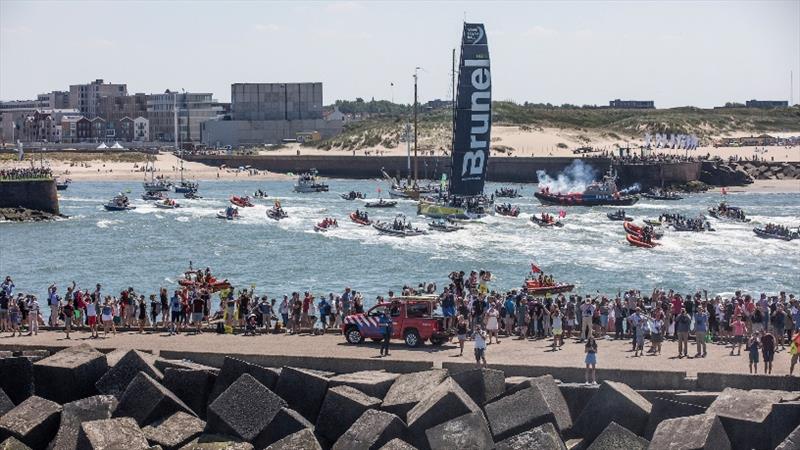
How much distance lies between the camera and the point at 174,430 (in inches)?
833

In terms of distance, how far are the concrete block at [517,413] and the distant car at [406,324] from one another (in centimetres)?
545

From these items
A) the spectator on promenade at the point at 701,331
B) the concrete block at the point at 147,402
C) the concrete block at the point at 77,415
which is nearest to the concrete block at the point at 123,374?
the concrete block at the point at 77,415

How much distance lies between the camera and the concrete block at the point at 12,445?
68.2 ft

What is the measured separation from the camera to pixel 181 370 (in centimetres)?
2273

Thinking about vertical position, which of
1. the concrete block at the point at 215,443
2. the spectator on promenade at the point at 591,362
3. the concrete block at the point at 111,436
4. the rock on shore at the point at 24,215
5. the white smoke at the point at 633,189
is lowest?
the rock on shore at the point at 24,215

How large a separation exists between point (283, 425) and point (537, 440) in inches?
164

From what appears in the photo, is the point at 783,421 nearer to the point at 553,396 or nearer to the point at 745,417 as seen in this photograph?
the point at 745,417

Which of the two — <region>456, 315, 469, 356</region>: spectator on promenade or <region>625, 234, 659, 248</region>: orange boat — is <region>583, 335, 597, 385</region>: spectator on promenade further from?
<region>625, 234, 659, 248</region>: orange boat

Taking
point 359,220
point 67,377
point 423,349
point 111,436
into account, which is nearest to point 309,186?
point 359,220

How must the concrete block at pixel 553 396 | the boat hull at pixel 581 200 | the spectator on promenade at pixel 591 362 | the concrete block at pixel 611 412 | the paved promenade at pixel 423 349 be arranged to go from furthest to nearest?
the boat hull at pixel 581 200, the paved promenade at pixel 423 349, the spectator on promenade at pixel 591 362, the concrete block at pixel 553 396, the concrete block at pixel 611 412

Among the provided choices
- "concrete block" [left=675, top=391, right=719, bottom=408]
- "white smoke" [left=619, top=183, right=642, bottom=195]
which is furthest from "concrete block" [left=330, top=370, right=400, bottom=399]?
"white smoke" [left=619, top=183, right=642, bottom=195]

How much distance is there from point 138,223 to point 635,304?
6464cm

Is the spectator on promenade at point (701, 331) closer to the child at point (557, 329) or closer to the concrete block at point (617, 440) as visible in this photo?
the child at point (557, 329)

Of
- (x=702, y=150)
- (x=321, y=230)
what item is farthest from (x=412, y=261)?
(x=702, y=150)
